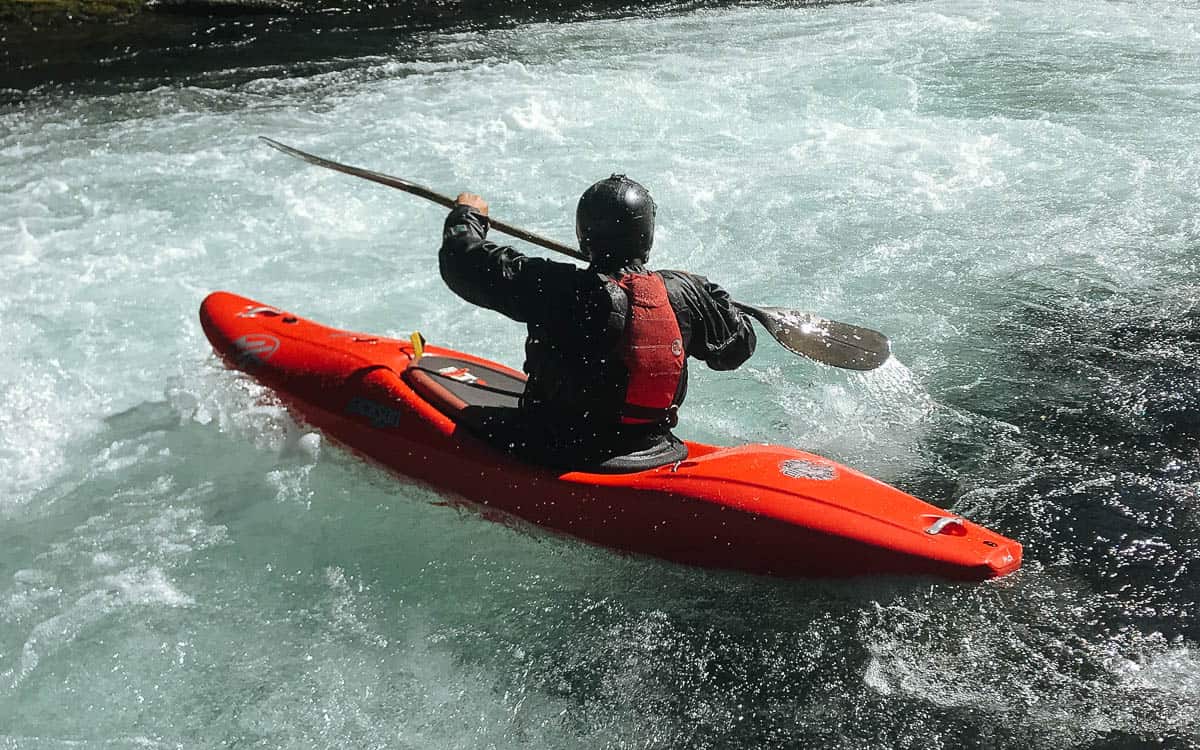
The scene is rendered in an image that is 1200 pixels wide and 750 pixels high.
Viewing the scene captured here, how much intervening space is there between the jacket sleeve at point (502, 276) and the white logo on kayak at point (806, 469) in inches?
37.3

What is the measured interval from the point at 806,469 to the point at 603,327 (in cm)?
88

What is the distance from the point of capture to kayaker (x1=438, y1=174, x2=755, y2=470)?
10.0ft

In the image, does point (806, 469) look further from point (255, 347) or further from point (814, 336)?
point (255, 347)

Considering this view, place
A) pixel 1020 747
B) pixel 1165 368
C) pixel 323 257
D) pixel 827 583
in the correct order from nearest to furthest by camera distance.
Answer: pixel 1020 747, pixel 827 583, pixel 1165 368, pixel 323 257

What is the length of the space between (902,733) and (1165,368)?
280 cm

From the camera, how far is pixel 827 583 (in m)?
3.21

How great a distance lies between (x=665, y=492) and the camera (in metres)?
3.27

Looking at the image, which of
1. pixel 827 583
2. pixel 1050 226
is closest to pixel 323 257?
pixel 827 583

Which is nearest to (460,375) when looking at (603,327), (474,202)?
(474,202)

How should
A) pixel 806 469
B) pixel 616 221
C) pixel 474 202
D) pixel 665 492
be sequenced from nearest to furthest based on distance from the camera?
pixel 616 221, pixel 665 492, pixel 806 469, pixel 474 202

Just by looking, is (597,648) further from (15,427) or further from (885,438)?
(15,427)

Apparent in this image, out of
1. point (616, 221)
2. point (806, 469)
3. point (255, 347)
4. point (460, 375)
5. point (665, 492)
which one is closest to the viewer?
point (616, 221)

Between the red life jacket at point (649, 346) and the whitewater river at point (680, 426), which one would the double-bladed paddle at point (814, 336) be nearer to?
the whitewater river at point (680, 426)

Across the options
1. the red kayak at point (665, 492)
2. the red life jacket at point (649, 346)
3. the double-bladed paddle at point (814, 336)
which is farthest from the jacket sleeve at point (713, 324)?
the double-bladed paddle at point (814, 336)
